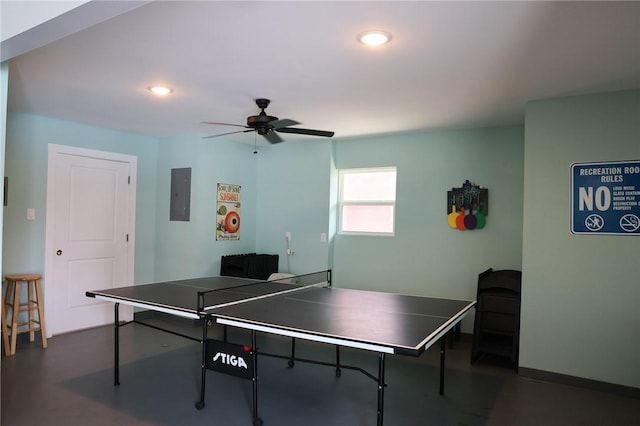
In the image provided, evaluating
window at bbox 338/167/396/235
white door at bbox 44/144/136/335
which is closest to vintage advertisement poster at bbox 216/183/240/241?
white door at bbox 44/144/136/335

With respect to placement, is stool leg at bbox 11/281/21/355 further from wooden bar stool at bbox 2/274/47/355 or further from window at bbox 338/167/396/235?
window at bbox 338/167/396/235

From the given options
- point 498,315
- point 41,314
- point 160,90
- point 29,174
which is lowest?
point 41,314

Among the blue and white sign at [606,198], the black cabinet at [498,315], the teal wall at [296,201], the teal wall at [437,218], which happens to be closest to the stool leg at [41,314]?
the teal wall at [296,201]

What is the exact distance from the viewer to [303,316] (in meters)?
2.70

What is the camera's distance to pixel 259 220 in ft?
20.6

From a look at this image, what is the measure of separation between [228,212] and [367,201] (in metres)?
1.85

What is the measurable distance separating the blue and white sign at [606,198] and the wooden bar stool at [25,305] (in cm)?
498

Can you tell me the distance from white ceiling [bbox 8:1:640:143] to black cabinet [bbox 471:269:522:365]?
1.63 meters

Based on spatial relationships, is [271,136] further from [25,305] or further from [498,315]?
[25,305]

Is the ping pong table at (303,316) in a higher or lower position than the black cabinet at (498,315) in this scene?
higher

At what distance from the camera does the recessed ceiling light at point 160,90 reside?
3.50 metres

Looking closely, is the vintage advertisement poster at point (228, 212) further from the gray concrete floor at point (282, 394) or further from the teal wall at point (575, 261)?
the teal wall at point (575, 261)

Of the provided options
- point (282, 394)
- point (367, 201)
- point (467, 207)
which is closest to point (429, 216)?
point (467, 207)

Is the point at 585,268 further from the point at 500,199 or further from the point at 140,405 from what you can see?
the point at 140,405
